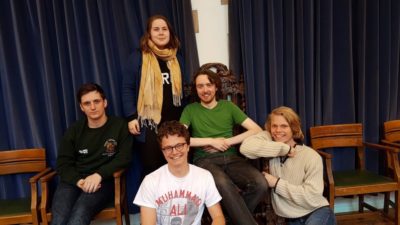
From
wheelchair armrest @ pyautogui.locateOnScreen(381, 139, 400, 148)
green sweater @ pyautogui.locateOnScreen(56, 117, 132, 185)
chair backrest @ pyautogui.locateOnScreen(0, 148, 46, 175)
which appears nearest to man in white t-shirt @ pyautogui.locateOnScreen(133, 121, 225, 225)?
green sweater @ pyautogui.locateOnScreen(56, 117, 132, 185)

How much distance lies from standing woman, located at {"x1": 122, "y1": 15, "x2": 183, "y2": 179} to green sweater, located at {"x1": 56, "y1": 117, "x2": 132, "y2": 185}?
0.42ft

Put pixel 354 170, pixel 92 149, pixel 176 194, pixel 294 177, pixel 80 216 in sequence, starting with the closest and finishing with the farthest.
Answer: pixel 176 194 → pixel 80 216 → pixel 294 177 → pixel 92 149 → pixel 354 170

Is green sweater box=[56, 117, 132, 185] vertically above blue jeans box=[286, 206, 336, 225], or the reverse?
green sweater box=[56, 117, 132, 185]

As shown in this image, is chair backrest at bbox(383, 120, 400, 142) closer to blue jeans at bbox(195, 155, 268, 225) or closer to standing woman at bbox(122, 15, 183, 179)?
blue jeans at bbox(195, 155, 268, 225)

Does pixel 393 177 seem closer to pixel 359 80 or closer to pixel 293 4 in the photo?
pixel 359 80

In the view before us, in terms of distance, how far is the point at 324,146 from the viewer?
2621 mm

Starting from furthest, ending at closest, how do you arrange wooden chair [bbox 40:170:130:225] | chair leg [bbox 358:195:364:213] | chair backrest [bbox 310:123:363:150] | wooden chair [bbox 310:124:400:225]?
chair leg [bbox 358:195:364:213] < chair backrest [bbox 310:123:363:150] < wooden chair [bbox 310:124:400:225] < wooden chair [bbox 40:170:130:225]

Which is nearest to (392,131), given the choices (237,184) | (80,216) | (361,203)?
(361,203)

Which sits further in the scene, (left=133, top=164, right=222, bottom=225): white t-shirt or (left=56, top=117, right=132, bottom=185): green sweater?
(left=56, top=117, right=132, bottom=185): green sweater

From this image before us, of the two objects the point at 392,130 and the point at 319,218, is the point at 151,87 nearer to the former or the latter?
the point at 319,218

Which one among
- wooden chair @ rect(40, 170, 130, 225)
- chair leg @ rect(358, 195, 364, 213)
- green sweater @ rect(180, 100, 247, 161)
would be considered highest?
green sweater @ rect(180, 100, 247, 161)

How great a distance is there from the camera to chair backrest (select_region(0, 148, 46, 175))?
7.65ft

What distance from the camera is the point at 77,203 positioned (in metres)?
1.93

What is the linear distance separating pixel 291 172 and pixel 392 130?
1330mm
